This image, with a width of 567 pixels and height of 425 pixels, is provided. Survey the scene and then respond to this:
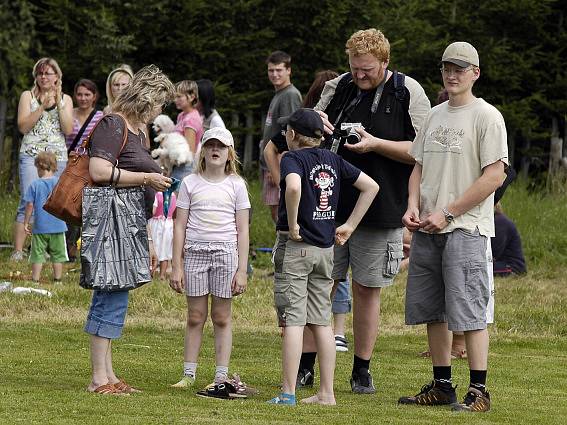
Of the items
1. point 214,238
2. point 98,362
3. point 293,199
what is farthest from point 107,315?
point 293,199

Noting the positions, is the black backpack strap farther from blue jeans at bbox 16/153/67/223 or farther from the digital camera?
blue jeans at bbox 16/153/67/223

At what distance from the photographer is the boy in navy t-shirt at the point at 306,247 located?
741cm

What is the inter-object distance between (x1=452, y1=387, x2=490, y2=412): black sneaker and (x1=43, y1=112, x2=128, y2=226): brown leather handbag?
2462 mm

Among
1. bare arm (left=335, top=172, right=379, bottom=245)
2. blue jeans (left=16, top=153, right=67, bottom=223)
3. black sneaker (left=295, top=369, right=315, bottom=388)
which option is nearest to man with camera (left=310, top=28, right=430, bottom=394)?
black sneaker (left=295, top=369, right=315, bottom=388)

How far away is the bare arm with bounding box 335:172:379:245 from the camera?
301 inches

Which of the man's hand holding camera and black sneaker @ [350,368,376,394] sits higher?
the man's hand holding camera

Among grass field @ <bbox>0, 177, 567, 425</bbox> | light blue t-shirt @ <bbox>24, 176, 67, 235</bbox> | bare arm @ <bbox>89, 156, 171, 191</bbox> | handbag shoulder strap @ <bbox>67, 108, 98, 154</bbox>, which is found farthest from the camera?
handbag shoulder strap @ <bbox>67, 108, 98, 154</bbox>

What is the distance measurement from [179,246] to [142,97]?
0.93 m

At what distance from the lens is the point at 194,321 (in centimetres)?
807

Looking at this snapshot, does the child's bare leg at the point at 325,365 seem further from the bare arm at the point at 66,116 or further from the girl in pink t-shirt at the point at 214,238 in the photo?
the bare arm at the point at 66,116

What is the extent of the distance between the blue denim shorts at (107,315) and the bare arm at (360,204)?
1.35 meters

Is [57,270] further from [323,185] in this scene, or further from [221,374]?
[323,185]

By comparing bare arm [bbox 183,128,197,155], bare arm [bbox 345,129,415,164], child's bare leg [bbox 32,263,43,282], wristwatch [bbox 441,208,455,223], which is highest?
bare arm [bbox 183,128,197,155]

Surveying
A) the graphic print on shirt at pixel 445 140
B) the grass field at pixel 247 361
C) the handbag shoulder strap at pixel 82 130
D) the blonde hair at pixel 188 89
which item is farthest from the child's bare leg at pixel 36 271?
the graphic print on shirt at pixel 445 140
